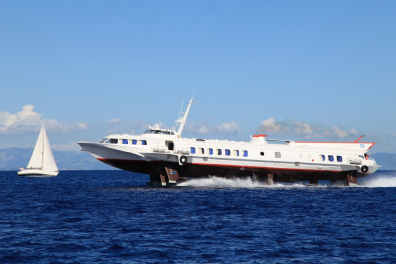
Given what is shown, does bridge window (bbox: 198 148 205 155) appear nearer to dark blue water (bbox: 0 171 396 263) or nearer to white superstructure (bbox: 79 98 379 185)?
white superstructure (bbox: 79 98 379 185)

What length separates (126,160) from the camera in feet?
180

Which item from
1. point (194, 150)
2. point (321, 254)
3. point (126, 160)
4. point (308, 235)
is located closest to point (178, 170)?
point (194, 150)

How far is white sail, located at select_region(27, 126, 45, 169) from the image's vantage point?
353 ft

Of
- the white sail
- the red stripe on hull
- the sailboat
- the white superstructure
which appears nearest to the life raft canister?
the white superstructure

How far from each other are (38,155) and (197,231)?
300ft

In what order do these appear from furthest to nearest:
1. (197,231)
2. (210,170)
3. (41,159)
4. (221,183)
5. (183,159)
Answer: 1. (41,159)
2. (221,183)
3. (210,170)
4. (183,159)
5. (197,231)

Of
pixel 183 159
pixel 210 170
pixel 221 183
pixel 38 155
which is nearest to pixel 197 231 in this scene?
pixel 183 159

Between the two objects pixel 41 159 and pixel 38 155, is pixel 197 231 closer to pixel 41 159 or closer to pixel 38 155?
pixel 41 159

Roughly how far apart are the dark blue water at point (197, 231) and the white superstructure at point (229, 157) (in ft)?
40.7

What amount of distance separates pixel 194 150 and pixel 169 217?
25022 millimetres

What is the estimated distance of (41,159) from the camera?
109 metres

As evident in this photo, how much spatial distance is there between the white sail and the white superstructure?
188 ft

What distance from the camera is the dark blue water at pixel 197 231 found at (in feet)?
67.5

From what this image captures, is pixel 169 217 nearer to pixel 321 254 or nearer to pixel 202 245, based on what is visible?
pixel 202 245
